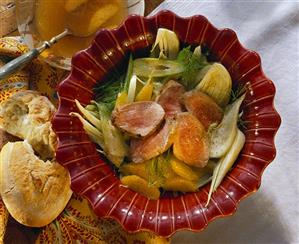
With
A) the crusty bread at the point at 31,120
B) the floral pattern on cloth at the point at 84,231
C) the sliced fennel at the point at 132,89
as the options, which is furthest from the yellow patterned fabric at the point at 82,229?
the sliced fennel at the point at 132,89

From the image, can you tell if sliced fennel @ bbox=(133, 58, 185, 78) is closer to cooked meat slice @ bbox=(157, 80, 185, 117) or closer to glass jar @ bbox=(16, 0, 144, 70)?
cooked meat slice @ bbox=(157, 80, 185, 117)

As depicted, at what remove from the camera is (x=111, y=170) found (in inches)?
35.0

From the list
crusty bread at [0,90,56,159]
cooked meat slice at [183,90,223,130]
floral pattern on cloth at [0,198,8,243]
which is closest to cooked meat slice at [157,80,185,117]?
cooked meat slice at [183,90,223,130]

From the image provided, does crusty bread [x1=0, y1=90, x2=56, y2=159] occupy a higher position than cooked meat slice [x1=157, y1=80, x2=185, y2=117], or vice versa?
cooked meat slice [x1=157, y1=80, x2=185, y2=117]

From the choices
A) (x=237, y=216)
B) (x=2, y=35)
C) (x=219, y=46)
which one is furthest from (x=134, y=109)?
(x=2, y=35)

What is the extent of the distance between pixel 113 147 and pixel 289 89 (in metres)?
0.40

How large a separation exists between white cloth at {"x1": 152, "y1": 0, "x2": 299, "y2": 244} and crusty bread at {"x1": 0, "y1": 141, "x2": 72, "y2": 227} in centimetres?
24

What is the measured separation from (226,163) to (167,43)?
0.76 ft

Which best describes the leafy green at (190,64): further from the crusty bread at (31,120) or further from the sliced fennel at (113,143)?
the crusty bread at (31,120)

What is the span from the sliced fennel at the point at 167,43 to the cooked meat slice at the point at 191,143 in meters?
0.13

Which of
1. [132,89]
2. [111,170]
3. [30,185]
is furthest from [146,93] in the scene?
[30,185]

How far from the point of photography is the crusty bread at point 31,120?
956mm

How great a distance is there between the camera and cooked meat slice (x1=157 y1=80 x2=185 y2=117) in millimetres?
899

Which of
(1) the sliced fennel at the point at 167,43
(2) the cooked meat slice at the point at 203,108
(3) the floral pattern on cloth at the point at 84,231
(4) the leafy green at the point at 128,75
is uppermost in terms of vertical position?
(1) the sliced fennel at the point at 167,43
